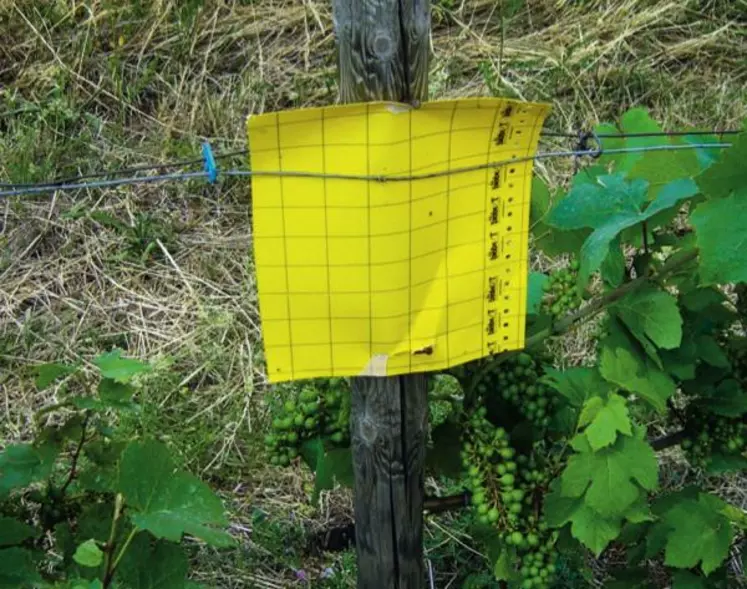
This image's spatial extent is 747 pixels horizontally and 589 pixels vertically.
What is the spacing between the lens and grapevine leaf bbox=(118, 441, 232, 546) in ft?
4.62

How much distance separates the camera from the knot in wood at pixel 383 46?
139 centimetres

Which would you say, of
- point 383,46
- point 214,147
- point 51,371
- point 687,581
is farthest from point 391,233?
point 214,147

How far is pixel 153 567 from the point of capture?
1518 mm

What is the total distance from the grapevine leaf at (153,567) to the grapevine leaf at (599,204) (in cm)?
78

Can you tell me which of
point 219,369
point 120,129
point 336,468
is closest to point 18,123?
point 120,129

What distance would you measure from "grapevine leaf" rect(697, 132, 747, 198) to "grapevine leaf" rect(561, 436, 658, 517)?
1.33 feet

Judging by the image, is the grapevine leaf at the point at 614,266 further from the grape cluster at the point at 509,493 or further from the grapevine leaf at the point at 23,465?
the grapevine leaf at the point at 23,465

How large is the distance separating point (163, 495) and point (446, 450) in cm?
58

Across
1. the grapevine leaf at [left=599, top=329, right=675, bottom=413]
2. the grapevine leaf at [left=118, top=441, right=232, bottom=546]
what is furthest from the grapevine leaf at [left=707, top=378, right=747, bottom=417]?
the grapevine leaf at [left=118, top=441, right=232, bottom=546]

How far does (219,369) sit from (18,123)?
5.14 ft

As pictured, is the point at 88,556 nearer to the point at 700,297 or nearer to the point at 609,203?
the point at 609,203

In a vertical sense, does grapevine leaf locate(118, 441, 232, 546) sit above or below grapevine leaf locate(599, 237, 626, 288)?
below

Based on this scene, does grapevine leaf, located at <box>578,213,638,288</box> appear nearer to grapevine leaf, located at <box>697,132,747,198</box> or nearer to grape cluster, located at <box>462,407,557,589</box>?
grapevine leaf, located at <box>697,132,747,198</box>

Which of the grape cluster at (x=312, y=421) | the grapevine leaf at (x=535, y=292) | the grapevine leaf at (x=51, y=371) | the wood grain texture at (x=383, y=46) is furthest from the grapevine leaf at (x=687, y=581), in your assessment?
the grapevine leaf at (x=51, y=371)
